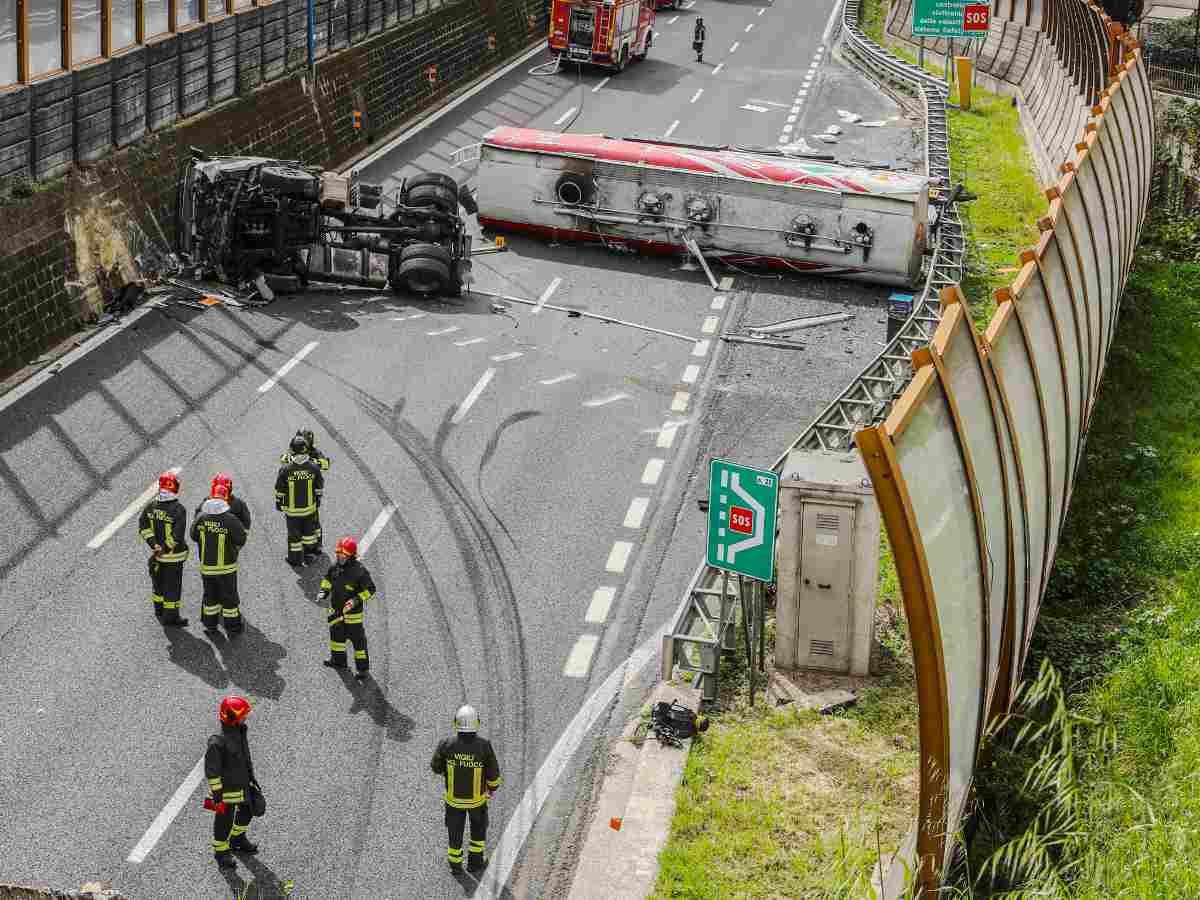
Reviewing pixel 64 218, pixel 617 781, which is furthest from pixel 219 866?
pixel 64 218

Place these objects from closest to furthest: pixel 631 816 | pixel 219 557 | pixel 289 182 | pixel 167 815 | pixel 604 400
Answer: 1. pixel 631 816
2. pixel 167 815
3. pixel 219 557
4. pixel 604 400
5. pixel 289 182

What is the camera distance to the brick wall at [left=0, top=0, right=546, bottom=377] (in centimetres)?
2098

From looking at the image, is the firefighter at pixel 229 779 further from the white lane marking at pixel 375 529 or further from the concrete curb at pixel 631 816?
the white lane marking at pixel 375 529

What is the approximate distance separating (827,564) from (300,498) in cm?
522

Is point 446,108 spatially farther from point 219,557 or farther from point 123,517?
point 219,557

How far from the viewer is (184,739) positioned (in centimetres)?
1307

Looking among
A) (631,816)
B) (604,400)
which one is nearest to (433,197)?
(604,400)

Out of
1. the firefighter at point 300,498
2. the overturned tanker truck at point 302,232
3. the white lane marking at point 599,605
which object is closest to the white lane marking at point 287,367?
the overturned tanker truck at point 302,232

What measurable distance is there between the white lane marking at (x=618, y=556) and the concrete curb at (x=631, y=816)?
10.00 ft

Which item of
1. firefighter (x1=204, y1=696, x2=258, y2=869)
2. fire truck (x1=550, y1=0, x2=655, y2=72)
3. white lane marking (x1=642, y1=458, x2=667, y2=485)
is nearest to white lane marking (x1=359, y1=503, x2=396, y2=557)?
white lane marking (x1=642, y1=458, x2=667, y2=485)

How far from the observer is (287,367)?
21.3m

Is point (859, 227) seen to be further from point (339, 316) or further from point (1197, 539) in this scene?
point (1197, 539)

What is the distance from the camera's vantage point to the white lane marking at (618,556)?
16.5m

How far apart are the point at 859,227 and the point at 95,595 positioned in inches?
567
